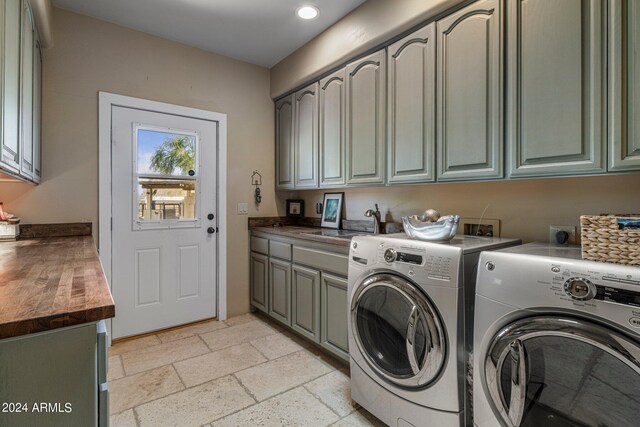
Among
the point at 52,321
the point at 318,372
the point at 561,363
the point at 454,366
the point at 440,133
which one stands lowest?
the point at 318,372

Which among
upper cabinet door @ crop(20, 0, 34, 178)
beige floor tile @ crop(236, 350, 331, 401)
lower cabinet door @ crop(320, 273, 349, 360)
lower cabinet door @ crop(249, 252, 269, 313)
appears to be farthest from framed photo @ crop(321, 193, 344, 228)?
upper cabinet door @ crop(20, 0, 34, 178)

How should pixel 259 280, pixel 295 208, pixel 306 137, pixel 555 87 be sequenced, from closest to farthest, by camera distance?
pixel 555 87
pixel 306 137
pixel 259 280
pixel 295 208

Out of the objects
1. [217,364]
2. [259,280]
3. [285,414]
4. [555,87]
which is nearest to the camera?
[555,87]

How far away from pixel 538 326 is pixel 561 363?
134 millimetres

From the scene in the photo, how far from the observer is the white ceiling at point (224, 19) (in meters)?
2.28

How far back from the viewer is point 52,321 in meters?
0.76

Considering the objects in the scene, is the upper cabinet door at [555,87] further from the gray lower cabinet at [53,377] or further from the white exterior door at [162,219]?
the white exterior door at [162,219]

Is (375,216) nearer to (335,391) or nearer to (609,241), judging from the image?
(335,391)

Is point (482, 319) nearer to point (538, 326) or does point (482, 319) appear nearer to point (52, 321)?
point (538, 326)

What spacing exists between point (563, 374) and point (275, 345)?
78.8 inches

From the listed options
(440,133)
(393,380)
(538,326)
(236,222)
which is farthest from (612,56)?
(236,222)

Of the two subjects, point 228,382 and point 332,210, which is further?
point 332,210

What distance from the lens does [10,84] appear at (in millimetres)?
1294

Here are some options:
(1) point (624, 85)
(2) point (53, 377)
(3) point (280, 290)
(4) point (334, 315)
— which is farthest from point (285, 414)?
(1) point (624, 85)
